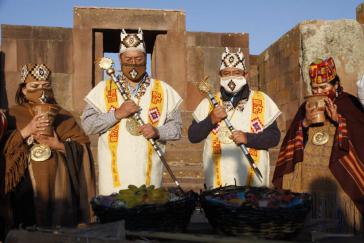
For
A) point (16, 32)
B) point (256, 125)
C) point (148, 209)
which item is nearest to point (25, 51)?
point (16, 32)

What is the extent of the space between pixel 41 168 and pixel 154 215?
6.47ft

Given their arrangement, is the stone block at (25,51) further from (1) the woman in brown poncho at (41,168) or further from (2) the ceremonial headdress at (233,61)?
(2) the ceremonial headdress at (233,61)

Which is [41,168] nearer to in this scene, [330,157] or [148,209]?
[148,209]

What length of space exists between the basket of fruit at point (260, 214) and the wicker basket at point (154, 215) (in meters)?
0.16

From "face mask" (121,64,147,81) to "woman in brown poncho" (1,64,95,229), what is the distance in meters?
0.77

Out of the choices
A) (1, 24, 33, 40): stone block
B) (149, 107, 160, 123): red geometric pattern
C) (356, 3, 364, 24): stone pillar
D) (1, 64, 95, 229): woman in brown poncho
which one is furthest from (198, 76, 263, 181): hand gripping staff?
(1, 24, 33, 40): stone block

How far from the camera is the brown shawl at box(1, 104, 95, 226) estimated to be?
4.43 metres

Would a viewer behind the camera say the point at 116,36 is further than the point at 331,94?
Yes

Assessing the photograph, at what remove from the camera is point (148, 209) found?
286cm

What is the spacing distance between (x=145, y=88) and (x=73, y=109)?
842 cm

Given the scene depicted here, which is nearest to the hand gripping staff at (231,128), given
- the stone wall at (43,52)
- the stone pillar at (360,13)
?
the stone pillar at (360,13)

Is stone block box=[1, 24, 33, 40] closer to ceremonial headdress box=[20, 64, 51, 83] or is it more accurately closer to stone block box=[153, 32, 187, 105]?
stone block box=[153, 32, 187, 105]

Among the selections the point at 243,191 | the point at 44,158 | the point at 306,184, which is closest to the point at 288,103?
the point at 306,184

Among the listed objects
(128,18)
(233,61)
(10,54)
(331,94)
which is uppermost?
(128,18)
